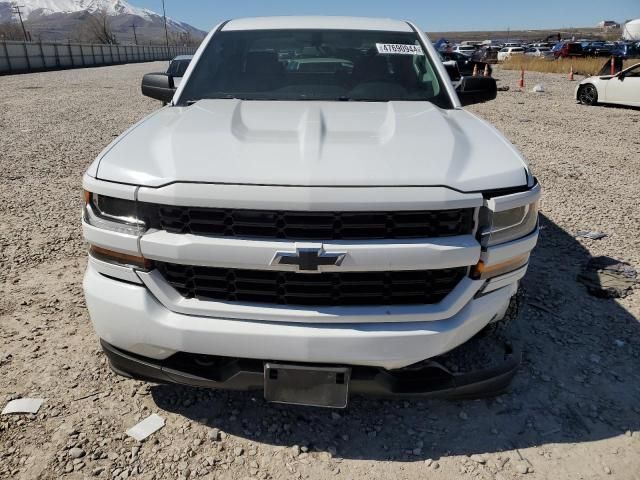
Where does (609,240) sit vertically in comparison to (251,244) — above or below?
below

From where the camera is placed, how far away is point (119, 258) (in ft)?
Result: 6.74

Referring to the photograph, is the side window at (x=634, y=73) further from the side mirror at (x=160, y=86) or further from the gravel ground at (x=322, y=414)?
the side mirror at (x=160, y=86)

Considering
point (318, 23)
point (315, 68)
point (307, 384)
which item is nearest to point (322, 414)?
point (307, 384)

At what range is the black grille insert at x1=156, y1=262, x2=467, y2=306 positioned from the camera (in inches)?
77.7

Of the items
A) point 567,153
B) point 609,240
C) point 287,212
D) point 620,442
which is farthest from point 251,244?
point 567,153

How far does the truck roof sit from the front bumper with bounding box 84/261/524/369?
8.10 ft

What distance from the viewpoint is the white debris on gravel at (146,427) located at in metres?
2.36

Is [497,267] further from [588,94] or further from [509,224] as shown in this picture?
[588,94]

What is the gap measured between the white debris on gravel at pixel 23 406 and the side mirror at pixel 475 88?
3.22 m

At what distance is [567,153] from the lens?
815 cm

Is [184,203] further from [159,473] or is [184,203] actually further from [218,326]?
[159,473]

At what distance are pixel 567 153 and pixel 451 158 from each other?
7043mm

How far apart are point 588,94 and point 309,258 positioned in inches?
588

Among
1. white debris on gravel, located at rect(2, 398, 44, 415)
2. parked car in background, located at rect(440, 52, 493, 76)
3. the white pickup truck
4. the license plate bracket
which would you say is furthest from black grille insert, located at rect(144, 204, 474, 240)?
parked car in background, located at rect(440, 52, 493, 76)
